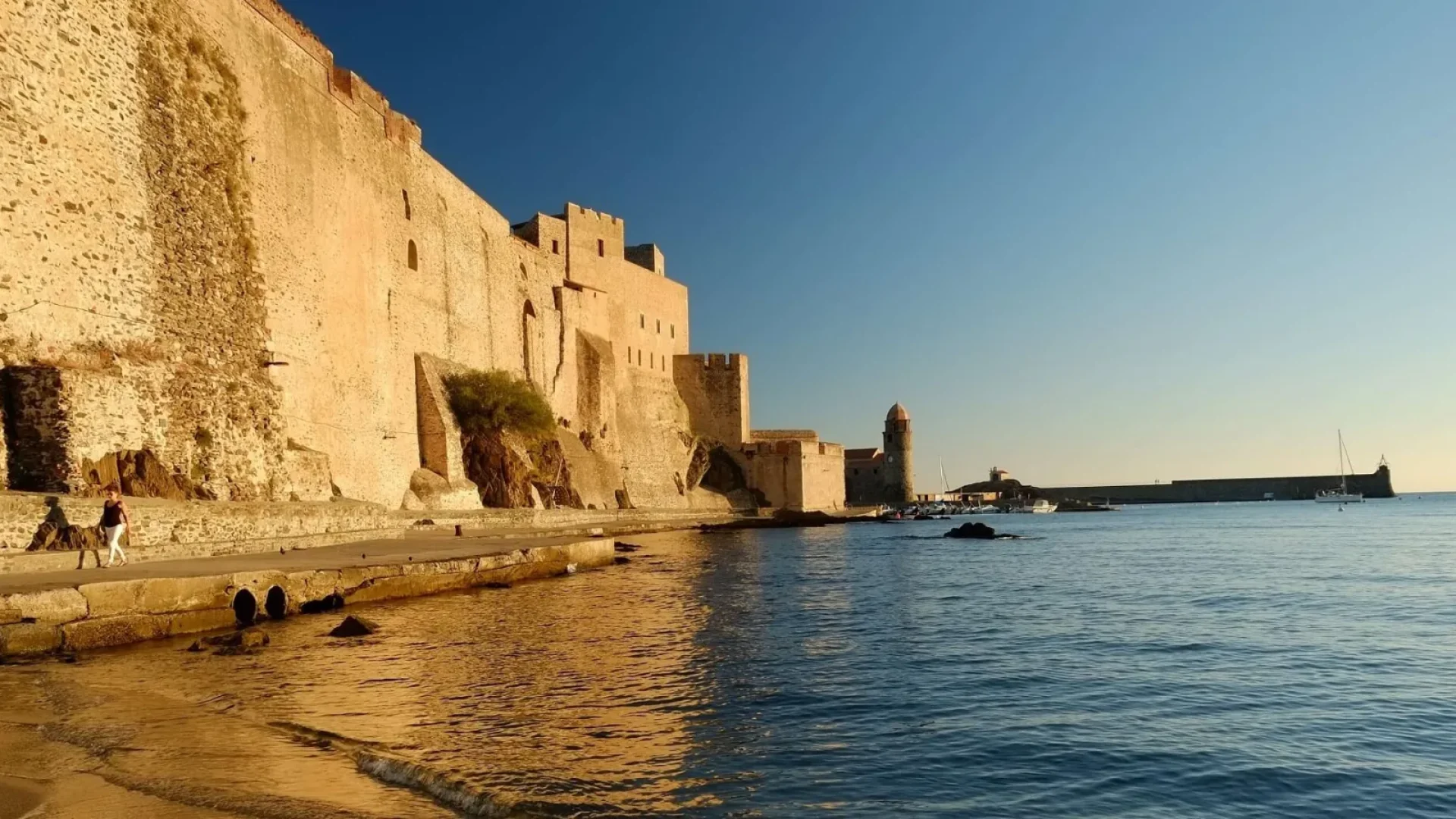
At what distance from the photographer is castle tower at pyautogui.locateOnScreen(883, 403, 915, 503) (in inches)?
2795

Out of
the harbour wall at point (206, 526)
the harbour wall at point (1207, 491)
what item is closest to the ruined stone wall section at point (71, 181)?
the harbour wall at point (206, 526)

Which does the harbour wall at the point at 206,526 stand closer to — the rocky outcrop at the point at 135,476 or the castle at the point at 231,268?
the rocky outcrop at the point at 135,476

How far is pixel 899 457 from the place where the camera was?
237 feet

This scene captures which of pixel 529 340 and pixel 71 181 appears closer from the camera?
pixel 71 181

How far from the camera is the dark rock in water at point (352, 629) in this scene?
1086cm

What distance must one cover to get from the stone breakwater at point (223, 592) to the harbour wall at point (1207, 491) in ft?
317

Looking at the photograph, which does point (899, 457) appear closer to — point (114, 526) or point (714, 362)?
point (714, 362)

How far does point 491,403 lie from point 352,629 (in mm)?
17919

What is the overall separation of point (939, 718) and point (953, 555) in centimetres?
2178

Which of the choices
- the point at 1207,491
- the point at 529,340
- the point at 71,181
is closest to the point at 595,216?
the point at 529,340

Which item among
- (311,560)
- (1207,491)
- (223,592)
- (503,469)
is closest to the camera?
(223,592)

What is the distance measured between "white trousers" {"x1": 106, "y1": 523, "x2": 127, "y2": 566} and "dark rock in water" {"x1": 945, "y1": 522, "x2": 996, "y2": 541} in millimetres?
31849

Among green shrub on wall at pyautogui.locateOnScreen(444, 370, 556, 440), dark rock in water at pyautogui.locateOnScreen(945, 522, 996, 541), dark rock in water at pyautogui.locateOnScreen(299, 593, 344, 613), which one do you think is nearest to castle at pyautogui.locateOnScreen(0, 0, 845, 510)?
green shrub on wall at pyautogui.locateOnScreen(444, 370, 556, 440)

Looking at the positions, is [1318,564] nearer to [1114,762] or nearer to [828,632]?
[828,632]
